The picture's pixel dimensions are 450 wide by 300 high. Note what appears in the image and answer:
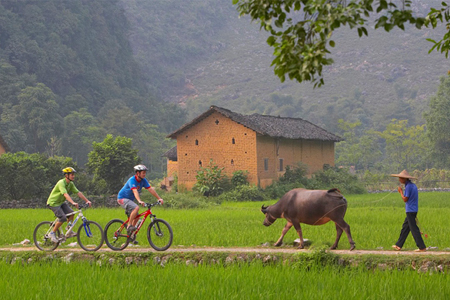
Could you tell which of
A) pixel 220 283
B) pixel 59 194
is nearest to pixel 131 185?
pixel 59 194

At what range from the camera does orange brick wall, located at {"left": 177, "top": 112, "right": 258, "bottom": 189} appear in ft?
118

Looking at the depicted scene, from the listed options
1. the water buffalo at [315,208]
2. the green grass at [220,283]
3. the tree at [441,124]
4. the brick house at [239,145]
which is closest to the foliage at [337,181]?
the brick house at [239,145]

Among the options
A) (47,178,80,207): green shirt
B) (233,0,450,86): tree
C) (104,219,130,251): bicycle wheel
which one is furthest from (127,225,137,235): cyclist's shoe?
(233,0,450,86): tree

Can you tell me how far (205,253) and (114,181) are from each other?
2291cm

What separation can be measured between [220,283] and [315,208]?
3.94 m

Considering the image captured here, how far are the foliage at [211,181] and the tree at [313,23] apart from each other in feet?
95.6

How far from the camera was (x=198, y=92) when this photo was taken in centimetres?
14288

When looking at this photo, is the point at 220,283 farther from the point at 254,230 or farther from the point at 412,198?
the point at 254,230

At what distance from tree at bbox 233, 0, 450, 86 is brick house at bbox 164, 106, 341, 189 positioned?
2888 centimetres

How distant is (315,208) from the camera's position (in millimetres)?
12352

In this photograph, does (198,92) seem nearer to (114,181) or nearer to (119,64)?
(119,64)

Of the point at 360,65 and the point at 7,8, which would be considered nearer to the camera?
the point at 7,8

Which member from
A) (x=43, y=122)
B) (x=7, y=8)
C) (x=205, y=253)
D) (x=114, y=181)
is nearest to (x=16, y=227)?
(x=205, y=253)

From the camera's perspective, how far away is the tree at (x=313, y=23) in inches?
223
